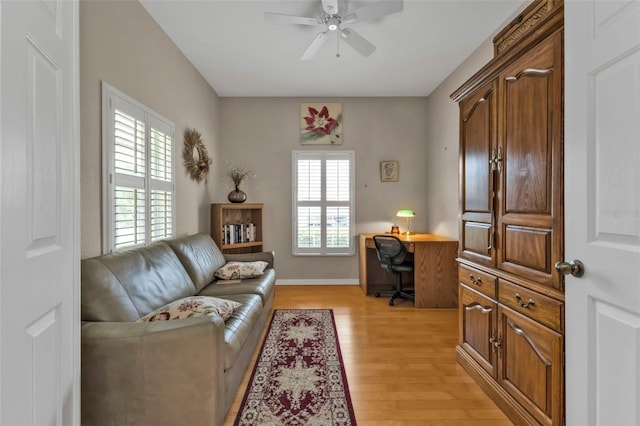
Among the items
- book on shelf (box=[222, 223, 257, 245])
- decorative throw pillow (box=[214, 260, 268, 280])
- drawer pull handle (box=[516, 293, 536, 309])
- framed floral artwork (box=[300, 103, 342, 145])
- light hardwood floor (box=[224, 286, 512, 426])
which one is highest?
framed floral artwork (box=[300, 103, 342, 145])

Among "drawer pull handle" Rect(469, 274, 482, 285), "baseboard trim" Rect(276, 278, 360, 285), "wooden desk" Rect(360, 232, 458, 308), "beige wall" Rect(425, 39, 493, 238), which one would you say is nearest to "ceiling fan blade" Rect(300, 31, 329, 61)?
"beige wall" Rect(425, 39, 493, 238)

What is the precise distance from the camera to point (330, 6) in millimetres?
2432

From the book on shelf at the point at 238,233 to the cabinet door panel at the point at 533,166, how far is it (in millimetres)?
3392

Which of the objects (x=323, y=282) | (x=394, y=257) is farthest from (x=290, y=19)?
(x=323, y=282)

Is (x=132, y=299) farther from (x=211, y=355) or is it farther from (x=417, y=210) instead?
(x=417, y=210)

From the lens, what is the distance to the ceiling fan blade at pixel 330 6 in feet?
7.82

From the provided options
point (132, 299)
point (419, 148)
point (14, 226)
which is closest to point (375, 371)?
point (132, 299)

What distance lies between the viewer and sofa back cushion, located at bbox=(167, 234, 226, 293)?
2928mm

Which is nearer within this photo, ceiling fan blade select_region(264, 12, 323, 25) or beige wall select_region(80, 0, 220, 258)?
beige wall select_region(80, 0, 220, 258)

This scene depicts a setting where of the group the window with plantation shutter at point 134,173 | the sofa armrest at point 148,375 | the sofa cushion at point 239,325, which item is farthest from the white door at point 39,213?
the window with plantation shutter at point 134,173

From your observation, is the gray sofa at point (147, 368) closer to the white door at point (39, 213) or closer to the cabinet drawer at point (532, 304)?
the white door at point (39, 213)

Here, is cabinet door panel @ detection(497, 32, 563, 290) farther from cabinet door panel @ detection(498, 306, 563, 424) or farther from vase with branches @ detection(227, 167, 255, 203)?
vase with branches @ detection(227, 167, 255, 203)
